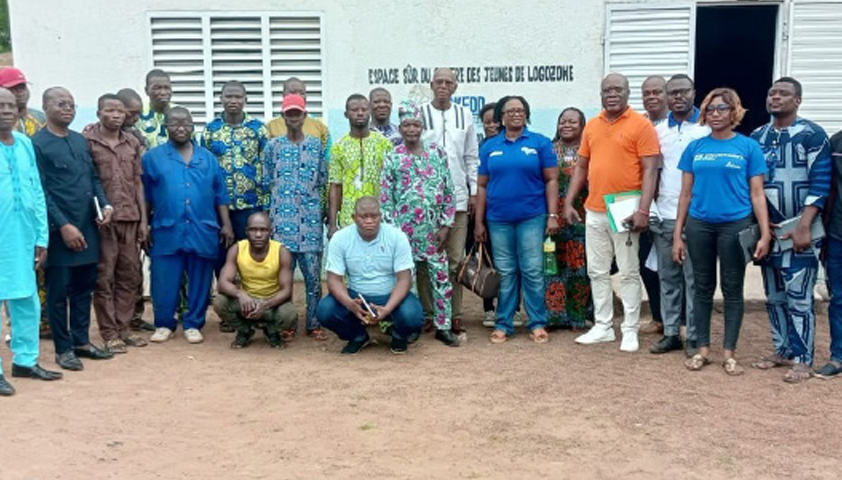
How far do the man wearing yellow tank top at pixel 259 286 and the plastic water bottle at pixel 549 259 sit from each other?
194 centimetres

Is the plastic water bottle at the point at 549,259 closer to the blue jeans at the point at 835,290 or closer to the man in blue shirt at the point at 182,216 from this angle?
the blue jeans at the point at 835,290

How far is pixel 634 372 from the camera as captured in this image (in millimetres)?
5512

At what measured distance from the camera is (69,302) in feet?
19.0

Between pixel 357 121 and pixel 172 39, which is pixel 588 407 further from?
pixel 172 39

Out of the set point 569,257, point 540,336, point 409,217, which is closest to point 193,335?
point 409,217

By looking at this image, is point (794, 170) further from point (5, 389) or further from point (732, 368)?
point (5, 389)

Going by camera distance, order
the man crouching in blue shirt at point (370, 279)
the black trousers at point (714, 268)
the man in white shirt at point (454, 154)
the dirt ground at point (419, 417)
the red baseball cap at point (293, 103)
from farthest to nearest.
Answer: the man in white shirt at point (454, 154), the red baseball cap at point (293, 103), the man crouching in blue shirt at point (370, 279), the black trousers at point (714, 268), the dirt ground at point (419, 417)

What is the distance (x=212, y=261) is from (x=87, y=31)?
3236mm

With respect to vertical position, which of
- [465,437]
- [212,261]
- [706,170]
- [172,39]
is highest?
[172,39]

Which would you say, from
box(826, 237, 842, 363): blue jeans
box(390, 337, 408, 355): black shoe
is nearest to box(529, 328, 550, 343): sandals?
box(390, 337, 408, 355): black shoe

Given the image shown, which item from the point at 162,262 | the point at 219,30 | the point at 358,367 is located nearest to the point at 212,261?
the point at 162,262

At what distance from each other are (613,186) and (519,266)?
1.00m

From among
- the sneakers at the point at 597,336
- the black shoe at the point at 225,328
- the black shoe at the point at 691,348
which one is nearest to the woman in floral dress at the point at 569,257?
the sneakers at the point at 597,336

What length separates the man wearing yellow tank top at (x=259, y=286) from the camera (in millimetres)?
6094
